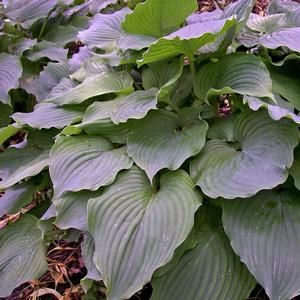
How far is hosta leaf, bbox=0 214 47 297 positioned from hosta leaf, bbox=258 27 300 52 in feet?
4.08

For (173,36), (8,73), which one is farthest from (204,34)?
(8,73)

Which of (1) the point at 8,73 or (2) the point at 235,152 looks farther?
(1) the point at 8,73

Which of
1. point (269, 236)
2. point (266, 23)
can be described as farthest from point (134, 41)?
point (269, 236)

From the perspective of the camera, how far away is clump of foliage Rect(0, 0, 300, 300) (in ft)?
4.58

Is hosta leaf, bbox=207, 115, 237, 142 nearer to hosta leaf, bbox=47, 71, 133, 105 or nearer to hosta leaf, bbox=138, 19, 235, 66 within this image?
hosta leaf, bbox=138, 19, 235, 66

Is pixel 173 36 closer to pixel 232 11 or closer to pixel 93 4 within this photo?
pixel 232 11

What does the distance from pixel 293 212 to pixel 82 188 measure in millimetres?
714

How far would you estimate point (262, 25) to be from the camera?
2.09 m

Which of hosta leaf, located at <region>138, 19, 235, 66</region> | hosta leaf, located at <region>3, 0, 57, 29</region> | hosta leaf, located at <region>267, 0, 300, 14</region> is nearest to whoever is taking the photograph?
hosta leaf, located at <region>138, 19, 235, 66</region>

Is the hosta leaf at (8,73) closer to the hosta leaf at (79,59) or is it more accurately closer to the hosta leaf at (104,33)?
the hosta leaf at (79,59)

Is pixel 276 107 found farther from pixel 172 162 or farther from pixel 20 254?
pixel 20 254

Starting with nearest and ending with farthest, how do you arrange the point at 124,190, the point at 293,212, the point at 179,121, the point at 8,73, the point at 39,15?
the point at 293,212 → the point at 124,190 → the point at 179,121 → the point at 8,73 → the point at 39,15

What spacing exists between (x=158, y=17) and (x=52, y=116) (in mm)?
636

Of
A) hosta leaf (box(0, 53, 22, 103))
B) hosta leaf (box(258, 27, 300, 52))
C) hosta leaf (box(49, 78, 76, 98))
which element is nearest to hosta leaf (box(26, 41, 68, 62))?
hosta leaf (box(0, 53, 22, 103))
